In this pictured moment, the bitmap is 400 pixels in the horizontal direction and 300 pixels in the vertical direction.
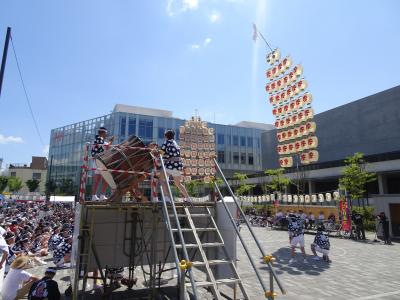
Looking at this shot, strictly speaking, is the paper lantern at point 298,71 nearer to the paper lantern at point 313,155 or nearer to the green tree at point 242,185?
the paper lantern at point 313,155

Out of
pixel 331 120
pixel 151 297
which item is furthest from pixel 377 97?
pixel 151 297

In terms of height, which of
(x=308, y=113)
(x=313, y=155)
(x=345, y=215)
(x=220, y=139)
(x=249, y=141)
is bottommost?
(x=345, y=215)

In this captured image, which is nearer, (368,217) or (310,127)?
(368,217)

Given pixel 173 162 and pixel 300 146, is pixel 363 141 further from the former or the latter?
pixel 173 162

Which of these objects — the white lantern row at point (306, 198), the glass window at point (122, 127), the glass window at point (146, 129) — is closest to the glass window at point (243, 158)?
the glass window at point (146, 129)

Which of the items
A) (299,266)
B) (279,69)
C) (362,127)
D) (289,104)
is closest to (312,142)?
(289,104)

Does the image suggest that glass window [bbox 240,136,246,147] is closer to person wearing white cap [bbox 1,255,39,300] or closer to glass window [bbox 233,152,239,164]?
glass window [bbox 233,152,239,164]

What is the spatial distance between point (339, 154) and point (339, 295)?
41.6 m

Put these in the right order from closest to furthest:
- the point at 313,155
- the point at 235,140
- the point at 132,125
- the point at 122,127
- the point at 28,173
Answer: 1. the point at 313,155
2. the point at 122,127
3. the point at 132,125
4. the point at 235,140
5. the point at 28,173

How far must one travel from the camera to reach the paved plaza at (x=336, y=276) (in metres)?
8.18

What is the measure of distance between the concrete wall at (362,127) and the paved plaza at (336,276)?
28.7 meters

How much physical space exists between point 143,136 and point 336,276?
49376 mm

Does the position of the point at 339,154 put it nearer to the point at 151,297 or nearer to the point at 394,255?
the point at 394,255

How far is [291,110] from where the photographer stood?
28.5 meters
